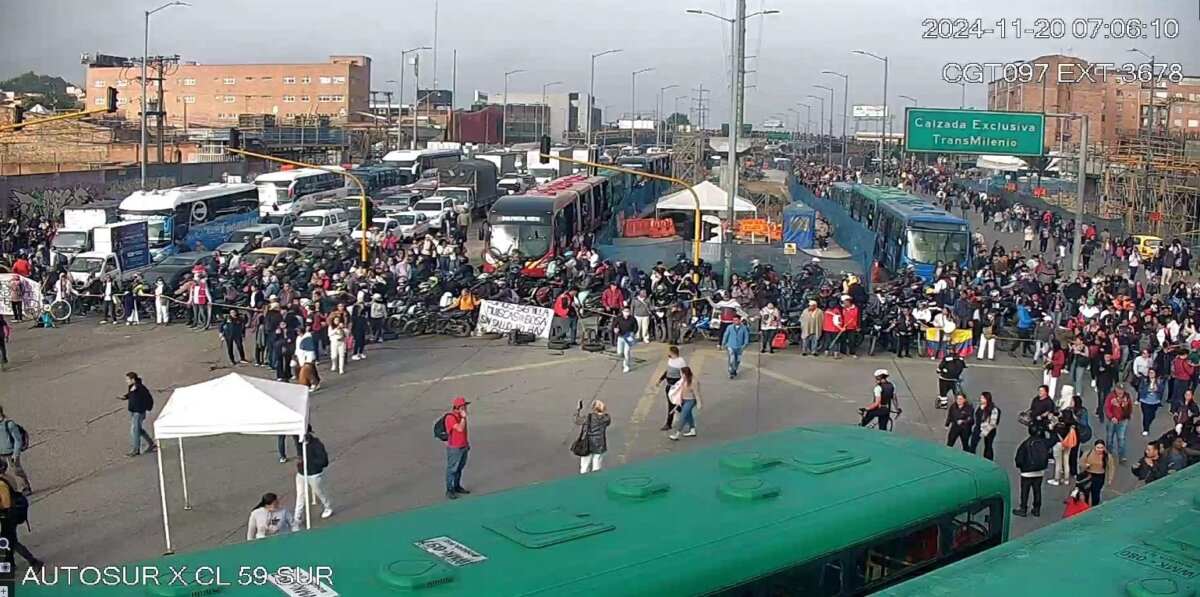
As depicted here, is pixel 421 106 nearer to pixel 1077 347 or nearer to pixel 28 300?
pixel 28 300

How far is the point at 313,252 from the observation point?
3106cm

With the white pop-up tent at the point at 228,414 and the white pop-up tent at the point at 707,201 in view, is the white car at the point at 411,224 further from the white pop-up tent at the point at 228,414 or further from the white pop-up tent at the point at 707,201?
the white pop-up tent at the point at 228,414

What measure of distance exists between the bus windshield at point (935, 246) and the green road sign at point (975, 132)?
281cm

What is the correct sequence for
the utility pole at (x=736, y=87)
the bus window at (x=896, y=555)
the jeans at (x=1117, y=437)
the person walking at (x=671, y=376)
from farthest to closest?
1. the utility pole at (x=736, y=87)
2. the person walking at (x=671, y=376)
3. the jeans at (x=1117, y=437)
4. the bus window at (x=896, y=555)

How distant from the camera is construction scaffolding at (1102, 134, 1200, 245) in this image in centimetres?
4512

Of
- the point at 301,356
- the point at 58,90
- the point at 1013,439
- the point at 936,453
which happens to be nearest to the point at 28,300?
the point at 301,356

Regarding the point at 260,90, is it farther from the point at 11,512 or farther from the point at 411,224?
the point at 11,512

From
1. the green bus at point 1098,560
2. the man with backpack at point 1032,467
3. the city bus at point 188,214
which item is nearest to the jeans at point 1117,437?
the man with backpack at point 1032,467

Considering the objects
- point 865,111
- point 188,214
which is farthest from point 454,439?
point 865,111

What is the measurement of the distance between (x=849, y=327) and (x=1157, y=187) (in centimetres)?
3480

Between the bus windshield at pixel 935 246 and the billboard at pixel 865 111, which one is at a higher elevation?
the billboard at pixel 865 111

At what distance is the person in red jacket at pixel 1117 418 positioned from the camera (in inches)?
583

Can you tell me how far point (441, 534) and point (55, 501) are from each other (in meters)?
7.71

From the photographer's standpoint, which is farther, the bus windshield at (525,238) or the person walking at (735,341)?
the bus windshield at (525,238)
